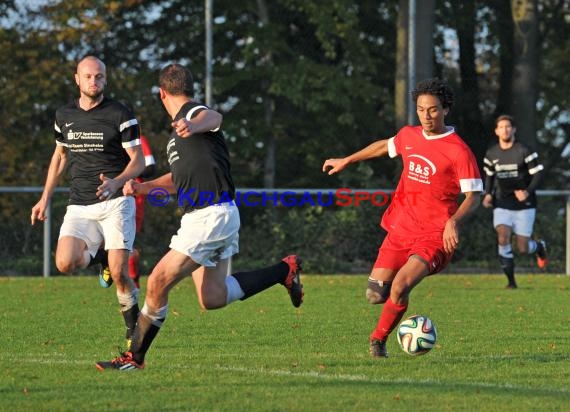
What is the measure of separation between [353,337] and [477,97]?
18822 millimetres

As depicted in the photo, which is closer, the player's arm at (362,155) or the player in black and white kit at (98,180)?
the player's arm at (362,155)

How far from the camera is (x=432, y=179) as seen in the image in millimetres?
9320

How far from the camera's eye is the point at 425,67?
21141 mm

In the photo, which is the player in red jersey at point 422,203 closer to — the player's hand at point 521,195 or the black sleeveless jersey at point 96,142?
the black sleeveless jersey at point 96,142

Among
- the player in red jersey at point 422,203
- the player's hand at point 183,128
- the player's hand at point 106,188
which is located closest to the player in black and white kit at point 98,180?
the player's hand at point 106,188

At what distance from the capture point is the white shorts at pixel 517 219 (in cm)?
1709

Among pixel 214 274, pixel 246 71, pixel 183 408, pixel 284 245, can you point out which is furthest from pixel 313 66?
pixel 183 408

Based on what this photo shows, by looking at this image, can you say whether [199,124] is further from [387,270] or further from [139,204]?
[139,204]

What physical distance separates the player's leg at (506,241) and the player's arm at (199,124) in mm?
9784

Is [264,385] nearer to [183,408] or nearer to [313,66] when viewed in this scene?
[183,408]

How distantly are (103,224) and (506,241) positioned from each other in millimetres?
8286

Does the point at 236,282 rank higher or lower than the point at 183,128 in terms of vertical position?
lower

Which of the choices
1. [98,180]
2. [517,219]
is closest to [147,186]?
[98,180]

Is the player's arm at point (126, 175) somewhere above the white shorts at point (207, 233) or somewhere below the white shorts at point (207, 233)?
above
